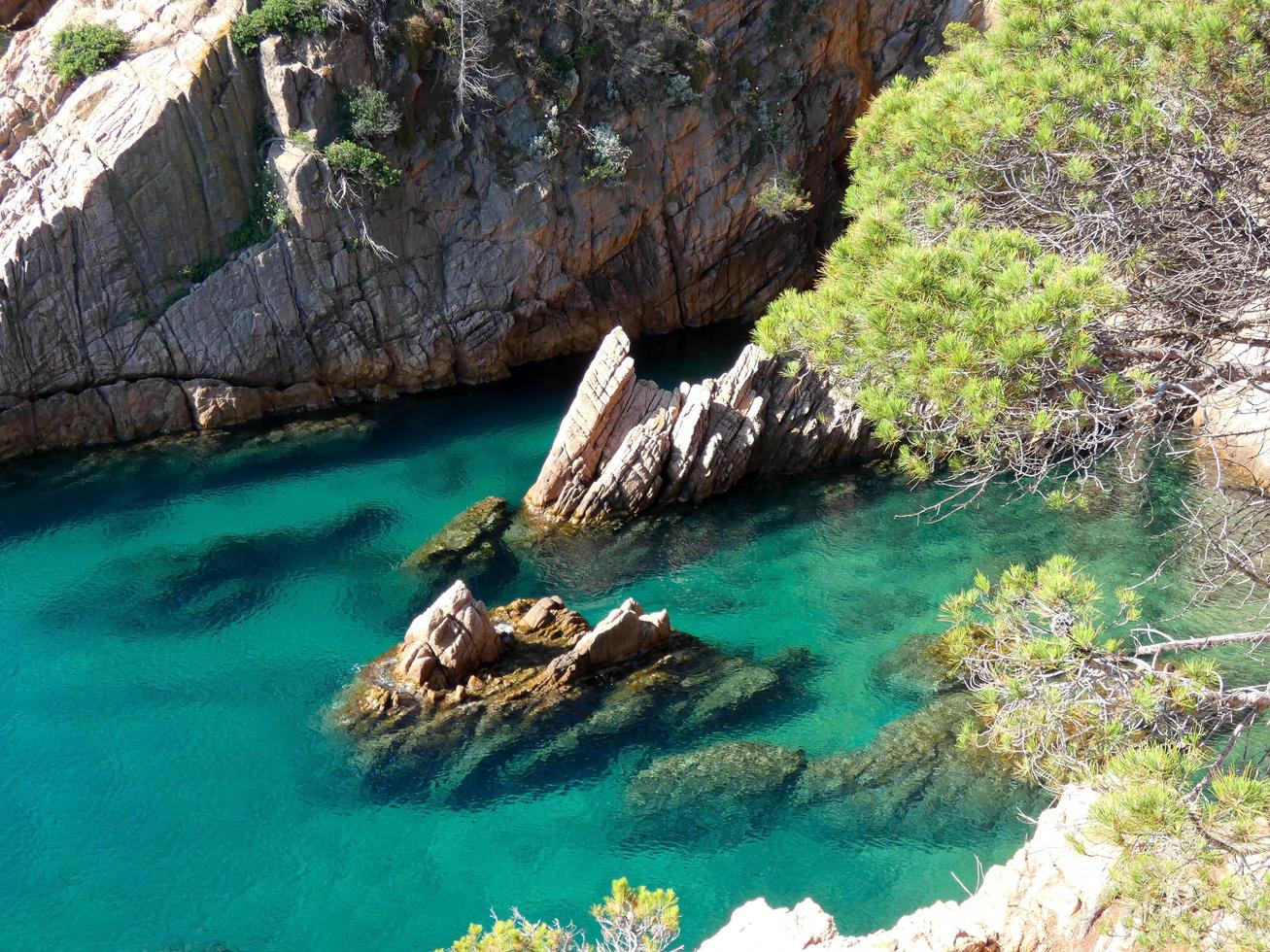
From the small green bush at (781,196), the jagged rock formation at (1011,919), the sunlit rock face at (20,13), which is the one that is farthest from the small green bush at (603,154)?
the jagged rock formation at (1011,919)

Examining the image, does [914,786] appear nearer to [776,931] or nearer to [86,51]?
[776,931]

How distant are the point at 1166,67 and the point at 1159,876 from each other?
7314mm

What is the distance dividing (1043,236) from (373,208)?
717 inches

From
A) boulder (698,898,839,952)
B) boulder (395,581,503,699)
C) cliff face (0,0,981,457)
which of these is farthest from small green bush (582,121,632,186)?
boulder (698,898,839,952)

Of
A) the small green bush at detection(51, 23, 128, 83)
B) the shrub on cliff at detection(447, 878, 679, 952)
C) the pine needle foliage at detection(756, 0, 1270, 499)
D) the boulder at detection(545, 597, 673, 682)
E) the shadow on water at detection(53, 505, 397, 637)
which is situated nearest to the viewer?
the shrub on cliff at detection(447, 878, 679, 952)

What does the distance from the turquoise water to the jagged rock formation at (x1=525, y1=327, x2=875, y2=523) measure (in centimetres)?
71

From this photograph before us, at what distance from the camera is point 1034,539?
1866 cm

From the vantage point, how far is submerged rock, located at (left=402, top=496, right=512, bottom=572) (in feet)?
61.8

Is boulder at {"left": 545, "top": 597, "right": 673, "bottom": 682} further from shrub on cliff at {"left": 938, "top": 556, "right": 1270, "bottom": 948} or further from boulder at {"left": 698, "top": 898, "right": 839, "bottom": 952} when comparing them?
shrub on cliff at {"left": 938, "top": 556, "right": 1270, "bottom": 948}

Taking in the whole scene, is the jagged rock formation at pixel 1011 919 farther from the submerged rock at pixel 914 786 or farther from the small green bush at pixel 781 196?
the small green bush at pixel 781 196

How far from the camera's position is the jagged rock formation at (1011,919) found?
908cm

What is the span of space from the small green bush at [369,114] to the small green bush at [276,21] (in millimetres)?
1511

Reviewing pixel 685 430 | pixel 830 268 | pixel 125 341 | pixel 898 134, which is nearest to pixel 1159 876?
pixel 830 268

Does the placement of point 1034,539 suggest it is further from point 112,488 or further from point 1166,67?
point 112,488
